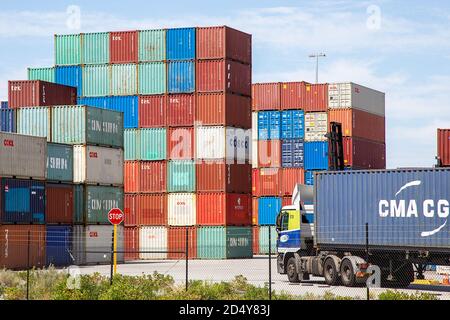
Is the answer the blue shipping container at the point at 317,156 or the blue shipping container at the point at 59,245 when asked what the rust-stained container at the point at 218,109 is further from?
the blue shipping container at the point at 59,245

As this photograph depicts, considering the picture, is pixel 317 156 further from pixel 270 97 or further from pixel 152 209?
pixel 152 209

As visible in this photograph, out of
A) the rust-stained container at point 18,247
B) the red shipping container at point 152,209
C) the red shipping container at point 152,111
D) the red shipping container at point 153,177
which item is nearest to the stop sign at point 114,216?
the rust-stained container at point 18,247

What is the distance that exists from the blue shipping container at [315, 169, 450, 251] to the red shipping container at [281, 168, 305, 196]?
37.6 m

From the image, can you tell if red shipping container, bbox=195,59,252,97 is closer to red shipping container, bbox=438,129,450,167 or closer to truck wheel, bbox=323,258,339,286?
red shipping container, bbox=438,129,450,167

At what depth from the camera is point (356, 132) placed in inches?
3226

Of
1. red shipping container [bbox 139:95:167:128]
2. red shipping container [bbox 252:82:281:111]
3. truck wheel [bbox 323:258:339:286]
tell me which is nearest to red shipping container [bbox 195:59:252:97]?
red shipping container [bbox 139:95:167:128]

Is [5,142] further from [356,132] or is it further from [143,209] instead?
[356,132]

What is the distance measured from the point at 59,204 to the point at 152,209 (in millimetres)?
14989

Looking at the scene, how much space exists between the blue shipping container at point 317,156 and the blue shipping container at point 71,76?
62.0 feet

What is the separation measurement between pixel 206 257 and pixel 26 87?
56.4ft

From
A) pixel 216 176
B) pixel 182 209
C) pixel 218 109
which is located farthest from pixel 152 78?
pixel 182 209

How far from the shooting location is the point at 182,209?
227 ft

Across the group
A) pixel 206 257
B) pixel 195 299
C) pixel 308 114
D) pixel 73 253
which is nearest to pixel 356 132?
pixel 308 114

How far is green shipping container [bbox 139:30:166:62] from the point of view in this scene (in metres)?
70.7
